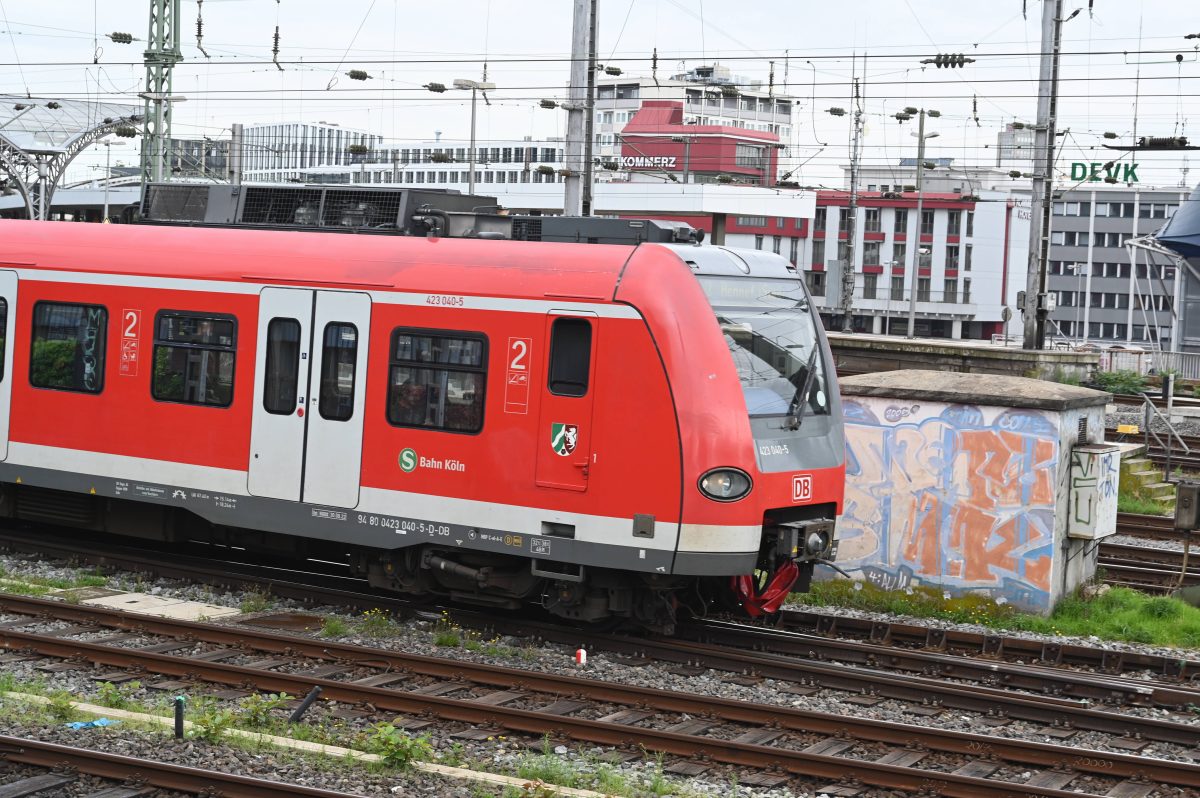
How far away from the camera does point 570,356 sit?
36.2 ft

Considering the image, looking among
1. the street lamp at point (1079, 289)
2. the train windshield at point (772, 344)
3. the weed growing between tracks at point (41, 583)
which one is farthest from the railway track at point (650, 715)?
the street lamp at point (1079, 289)

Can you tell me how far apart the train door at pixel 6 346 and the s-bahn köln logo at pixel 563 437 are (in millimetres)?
6563

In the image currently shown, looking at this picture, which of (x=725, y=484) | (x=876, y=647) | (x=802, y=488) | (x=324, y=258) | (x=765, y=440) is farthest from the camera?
(x=324, y=258)

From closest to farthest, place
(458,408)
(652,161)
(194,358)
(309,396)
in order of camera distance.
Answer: (458,408)
(309,396)
(194,358)
(652,161)

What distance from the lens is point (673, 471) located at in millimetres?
10516

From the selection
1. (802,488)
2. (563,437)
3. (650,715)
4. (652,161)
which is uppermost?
(652,161)

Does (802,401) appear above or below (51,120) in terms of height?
below

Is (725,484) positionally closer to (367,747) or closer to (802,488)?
(802,488)

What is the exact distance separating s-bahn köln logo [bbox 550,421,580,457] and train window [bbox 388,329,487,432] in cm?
70

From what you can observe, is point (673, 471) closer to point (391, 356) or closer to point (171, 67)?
point (391, 356)

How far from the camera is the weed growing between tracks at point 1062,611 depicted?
12.7 metres

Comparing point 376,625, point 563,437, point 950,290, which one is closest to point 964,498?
point 563,437

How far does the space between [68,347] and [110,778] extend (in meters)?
7.18

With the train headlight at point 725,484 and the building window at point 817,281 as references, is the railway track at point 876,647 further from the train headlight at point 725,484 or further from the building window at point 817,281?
the building window at point 817,281
